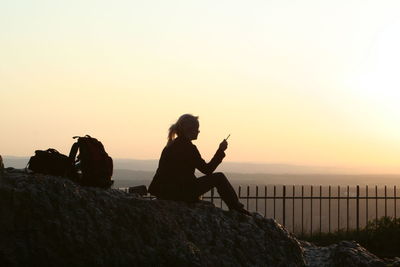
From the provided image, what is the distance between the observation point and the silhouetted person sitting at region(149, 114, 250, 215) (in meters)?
9.68

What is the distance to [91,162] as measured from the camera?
30.7 feet

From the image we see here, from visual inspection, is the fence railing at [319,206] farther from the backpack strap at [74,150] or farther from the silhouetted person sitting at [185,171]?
the backpack strap at [74,150]

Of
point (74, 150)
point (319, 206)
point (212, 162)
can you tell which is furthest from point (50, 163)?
point (319, 206)

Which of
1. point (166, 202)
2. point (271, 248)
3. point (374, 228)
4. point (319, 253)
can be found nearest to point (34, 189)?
point (166, 202)

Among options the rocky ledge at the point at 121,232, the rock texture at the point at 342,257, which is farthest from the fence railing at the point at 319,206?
the rocky ledge at the point at 121,232

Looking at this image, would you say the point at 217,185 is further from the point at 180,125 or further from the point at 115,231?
the point at 115,231

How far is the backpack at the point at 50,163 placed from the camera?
9.30 metres

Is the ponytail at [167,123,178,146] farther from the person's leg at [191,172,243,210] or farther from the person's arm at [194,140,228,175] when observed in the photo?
the person's leg at [191,172,243,210]

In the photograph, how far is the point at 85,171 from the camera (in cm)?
941

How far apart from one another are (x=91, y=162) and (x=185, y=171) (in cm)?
128

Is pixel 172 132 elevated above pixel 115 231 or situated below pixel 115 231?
above

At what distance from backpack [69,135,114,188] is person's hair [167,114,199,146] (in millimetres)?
970

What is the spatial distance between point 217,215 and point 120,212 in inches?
60.8

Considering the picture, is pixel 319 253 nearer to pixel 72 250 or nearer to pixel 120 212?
pixel 120 212
